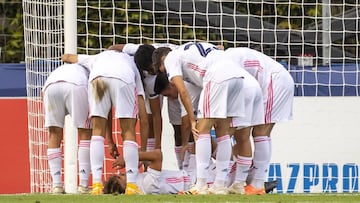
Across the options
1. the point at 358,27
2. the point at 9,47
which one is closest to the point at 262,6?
the point at 358,27

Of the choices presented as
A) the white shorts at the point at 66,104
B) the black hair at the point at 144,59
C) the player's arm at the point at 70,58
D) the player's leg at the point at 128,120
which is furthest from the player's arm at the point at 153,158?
the player's arm at the point at 70,58

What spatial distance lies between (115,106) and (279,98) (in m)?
1.78

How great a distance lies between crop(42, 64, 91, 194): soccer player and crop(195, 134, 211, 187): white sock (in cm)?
137

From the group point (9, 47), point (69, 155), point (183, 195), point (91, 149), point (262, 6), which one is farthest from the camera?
point (9, 47)

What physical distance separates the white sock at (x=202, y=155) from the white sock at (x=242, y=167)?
53 cm

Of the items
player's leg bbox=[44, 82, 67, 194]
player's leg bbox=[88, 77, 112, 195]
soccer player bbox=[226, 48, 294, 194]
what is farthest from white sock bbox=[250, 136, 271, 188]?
player's leg bbox=[44, 82, 67, 194]

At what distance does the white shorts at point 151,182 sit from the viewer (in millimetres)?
12805

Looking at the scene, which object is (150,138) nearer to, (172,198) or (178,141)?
(178,141)

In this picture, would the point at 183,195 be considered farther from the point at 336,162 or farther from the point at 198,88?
the point at 336,162

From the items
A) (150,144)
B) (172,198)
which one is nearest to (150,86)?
(150,144)

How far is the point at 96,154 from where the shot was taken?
12.8m

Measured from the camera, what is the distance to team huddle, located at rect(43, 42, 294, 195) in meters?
12.5

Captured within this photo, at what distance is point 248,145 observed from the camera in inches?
508

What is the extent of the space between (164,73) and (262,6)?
12.4ft
